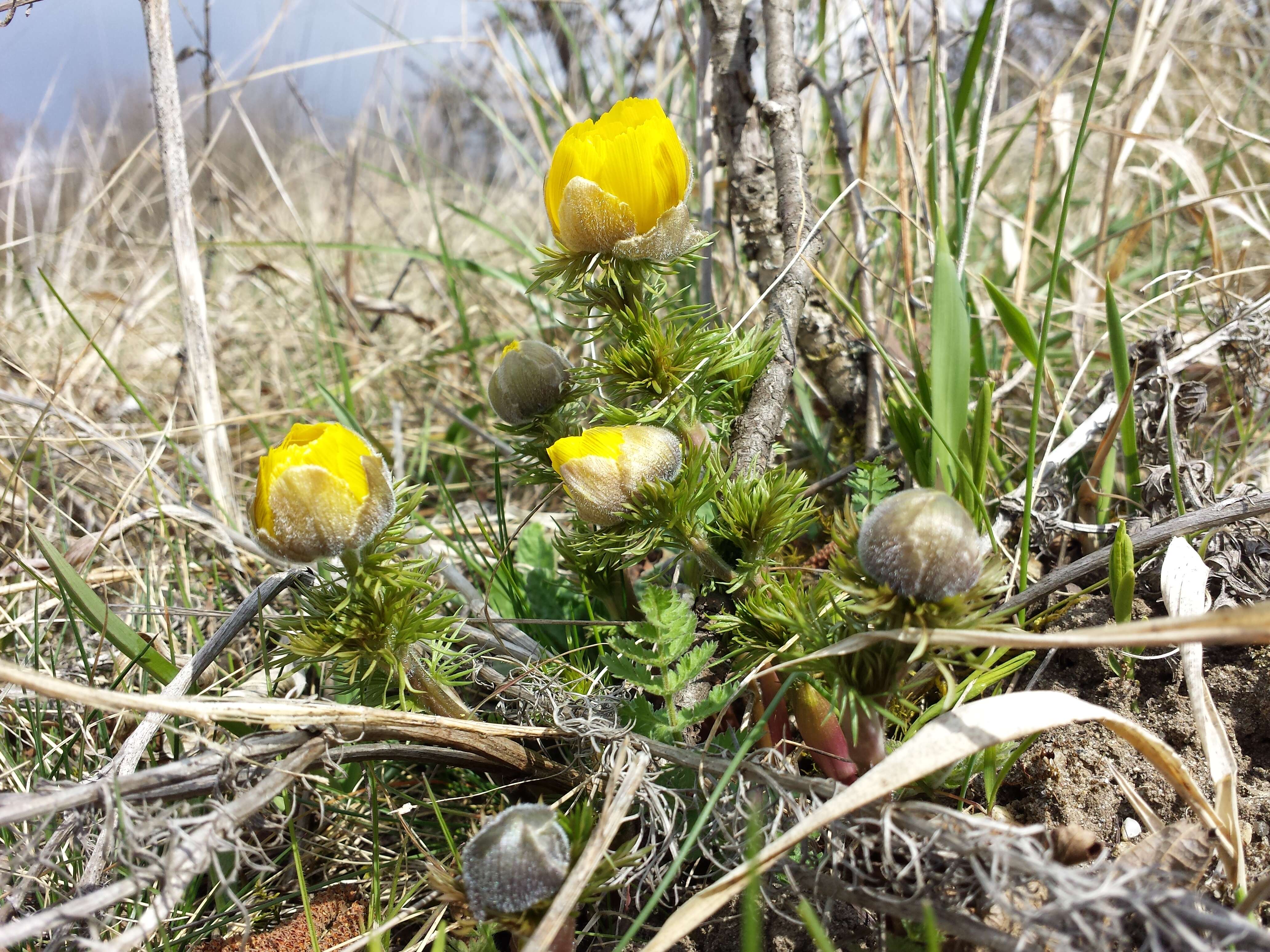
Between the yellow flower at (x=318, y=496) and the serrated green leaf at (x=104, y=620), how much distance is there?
52 centimetres

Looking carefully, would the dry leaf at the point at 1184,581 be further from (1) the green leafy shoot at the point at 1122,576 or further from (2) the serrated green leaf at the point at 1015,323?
(2) the serrated green leaf at the point at 1015,323

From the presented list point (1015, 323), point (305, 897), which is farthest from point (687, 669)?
point (1015, 323)

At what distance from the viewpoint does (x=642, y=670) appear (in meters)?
1.28

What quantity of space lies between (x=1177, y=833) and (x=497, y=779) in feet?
3.41

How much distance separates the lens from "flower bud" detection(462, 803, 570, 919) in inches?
38.9

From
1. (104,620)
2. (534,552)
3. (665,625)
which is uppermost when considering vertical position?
(104,620)

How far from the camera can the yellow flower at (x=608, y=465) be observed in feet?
3.78

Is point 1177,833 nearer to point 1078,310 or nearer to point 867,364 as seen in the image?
point 867,364

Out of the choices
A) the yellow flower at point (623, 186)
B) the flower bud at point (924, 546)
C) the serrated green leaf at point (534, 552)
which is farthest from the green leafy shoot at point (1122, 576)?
the serrated green leaf at point (534, 552)

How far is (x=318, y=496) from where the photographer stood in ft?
3.42

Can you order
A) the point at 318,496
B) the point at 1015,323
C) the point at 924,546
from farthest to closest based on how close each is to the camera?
the point at 1015,323, the point at 318,496, the point at 924,546

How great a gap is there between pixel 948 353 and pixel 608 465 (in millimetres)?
729

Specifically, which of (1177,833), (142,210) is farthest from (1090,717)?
(142,210)

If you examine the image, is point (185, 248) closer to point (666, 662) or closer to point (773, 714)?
point (666, 662)
